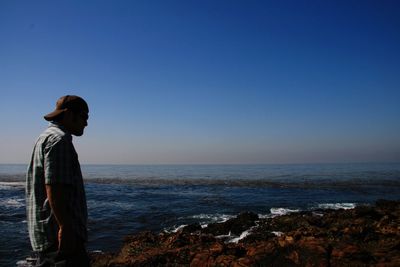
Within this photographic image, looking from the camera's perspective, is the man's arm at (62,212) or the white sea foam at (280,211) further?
the white sea foam at (280,211)

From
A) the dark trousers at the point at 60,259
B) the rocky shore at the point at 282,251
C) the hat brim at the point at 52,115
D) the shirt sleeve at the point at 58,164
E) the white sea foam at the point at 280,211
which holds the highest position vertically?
the hat brim at the point at 52,115

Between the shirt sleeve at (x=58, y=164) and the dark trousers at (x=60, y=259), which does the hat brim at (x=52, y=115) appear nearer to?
the shirt sleeve at (x=58, y=164)

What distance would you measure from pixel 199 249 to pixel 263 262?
2.33 metres

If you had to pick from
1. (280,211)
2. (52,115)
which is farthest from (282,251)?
(280,211)

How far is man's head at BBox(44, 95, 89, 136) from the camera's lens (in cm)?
331

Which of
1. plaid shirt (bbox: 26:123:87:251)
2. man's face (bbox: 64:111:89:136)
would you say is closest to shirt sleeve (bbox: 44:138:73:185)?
plaid shirt (bbox: 26:123:87:251)

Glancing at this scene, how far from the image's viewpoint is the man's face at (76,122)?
3.35m

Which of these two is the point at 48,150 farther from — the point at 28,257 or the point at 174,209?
the point at 174,209

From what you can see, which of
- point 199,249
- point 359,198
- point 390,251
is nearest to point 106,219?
point 199,249

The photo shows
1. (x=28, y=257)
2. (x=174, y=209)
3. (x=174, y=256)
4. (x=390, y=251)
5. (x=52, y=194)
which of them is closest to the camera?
(x=52, y=194)

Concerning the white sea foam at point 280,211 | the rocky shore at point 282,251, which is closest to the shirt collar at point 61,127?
the rocky shore at point 282,251

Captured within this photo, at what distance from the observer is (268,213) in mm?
21578

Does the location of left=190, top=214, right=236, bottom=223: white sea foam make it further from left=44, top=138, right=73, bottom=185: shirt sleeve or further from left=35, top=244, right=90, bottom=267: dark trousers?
left=44, top=138, right=73, bottom=185: shirt sleeve

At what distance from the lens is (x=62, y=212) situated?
9.43ft
